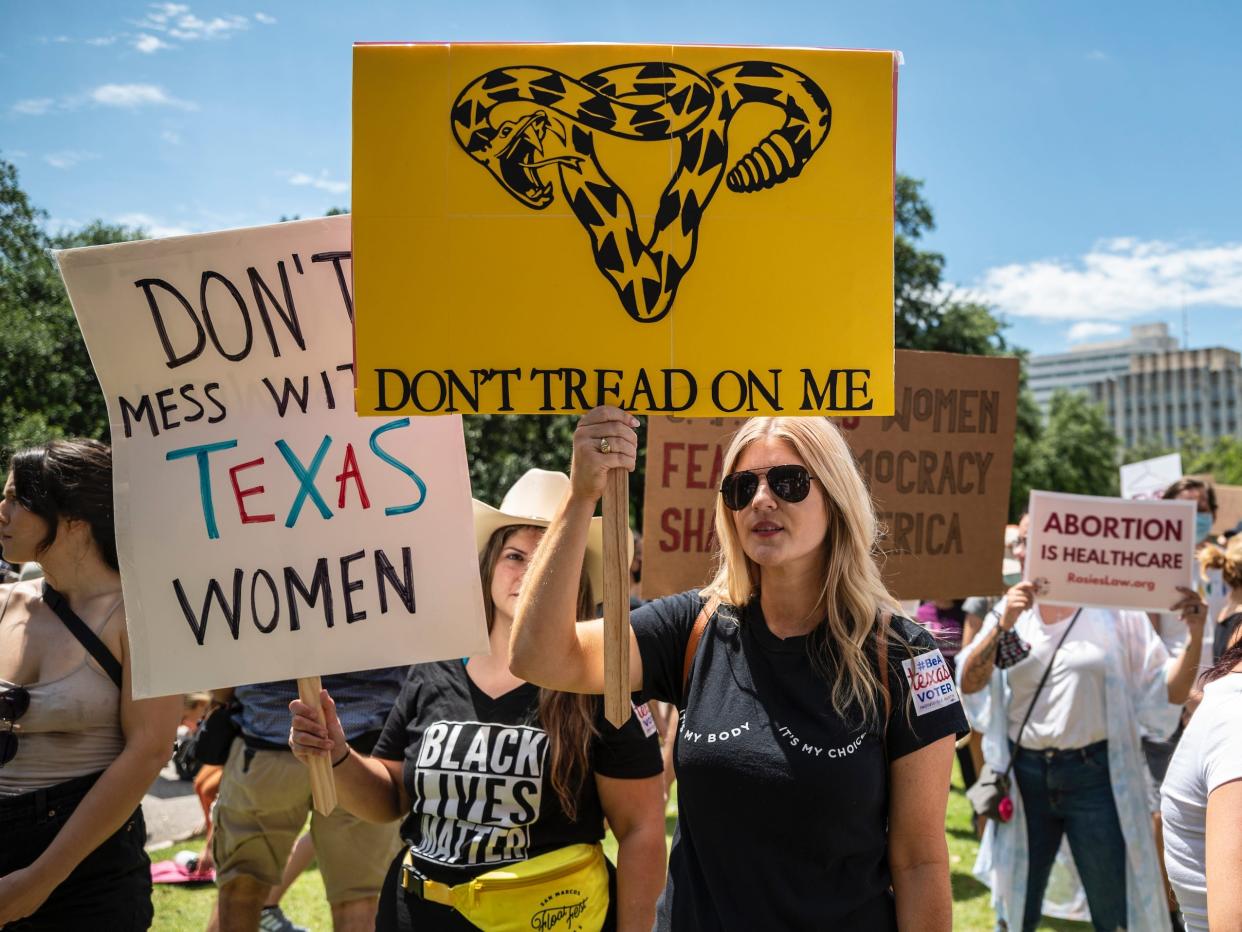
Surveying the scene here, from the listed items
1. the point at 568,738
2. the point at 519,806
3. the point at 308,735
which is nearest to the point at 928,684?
the point at 568,738

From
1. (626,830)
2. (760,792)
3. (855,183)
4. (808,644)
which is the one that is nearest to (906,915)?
(760,792)

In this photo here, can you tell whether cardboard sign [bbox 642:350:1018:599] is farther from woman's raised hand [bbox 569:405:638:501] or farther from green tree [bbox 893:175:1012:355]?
green tree [bbox 893:175:1012:355]

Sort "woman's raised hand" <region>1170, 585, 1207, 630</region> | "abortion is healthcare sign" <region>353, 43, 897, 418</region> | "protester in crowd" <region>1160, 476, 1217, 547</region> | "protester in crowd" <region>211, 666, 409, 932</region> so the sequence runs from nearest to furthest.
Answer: "abortion is healthcare sign" <region>353, 43, 897, 418</region>, "protester in crowd" <region>211, 666, 409, 932</region>, "woman's raised hand" <region>1170, 585, 1207, 630</region>, "protester in crowd" <region>1160, 476, 1217, 547</region>

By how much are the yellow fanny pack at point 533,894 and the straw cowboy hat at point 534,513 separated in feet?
2.47

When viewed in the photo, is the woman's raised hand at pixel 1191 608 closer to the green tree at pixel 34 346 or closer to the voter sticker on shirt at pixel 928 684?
the voter sticker on shirt at pixel 928 684

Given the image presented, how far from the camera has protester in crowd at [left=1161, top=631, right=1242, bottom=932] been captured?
189 cm

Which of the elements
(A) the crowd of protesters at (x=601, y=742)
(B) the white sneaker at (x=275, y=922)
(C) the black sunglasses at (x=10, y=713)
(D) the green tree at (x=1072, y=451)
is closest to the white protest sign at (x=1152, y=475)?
(A) the crowd of protesters at (x=601, y=742)

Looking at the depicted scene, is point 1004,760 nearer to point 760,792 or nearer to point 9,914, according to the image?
point 760,792

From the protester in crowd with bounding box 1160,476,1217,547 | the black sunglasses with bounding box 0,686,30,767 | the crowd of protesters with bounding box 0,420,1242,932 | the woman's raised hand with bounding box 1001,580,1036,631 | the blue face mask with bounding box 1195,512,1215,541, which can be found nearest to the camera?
the crowd of protesters with bounding box 0,420,1242,932

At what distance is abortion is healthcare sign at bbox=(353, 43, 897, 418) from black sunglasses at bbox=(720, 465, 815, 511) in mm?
132

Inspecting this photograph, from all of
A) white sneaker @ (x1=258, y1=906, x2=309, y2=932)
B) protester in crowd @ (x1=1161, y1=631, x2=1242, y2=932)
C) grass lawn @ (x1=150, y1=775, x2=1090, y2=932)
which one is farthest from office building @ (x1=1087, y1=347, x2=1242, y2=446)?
protester in crowd @ (x1=1161, y1=631, x2=1242, y2=932)

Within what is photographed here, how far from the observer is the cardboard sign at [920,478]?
4.07m

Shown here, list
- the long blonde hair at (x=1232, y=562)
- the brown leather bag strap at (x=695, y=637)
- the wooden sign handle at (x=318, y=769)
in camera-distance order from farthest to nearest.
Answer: the long blonde hair at (x=1232, y=562) < the wooden sign handle at (x=318, y=769) < the brown leather bag strap at (x=695, y=637)

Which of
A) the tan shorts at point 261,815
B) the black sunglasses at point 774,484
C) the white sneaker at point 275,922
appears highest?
the black sunglasses at point 774,484
